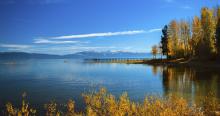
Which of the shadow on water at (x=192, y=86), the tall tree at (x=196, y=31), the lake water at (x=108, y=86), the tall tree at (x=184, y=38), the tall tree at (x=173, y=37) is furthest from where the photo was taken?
the tall tree at (x=173, y=37)

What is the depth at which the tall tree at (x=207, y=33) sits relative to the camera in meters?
77.6

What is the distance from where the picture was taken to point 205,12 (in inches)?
3300

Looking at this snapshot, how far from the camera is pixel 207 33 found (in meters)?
79.9

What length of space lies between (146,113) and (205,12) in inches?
3048

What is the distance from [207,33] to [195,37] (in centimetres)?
1263

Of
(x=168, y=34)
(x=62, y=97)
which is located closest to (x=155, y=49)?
(x=168, y=34)

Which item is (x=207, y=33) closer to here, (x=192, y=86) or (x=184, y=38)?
(x=184, y=38)

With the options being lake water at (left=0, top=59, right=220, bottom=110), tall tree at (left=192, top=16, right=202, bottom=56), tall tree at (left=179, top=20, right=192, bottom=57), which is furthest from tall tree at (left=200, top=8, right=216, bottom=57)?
lake water at (left=0, top=59, right=220, bottom=110)

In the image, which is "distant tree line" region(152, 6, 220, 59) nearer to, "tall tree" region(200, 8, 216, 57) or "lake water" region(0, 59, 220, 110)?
"tall tree" region(200, 8, 216, 57)

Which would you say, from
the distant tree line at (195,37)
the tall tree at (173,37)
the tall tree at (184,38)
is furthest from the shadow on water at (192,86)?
the tall tree at (173,37)

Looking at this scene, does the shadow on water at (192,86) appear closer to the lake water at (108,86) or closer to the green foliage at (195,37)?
the lake water at (108,86)

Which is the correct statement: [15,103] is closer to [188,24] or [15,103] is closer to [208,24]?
[208,24]

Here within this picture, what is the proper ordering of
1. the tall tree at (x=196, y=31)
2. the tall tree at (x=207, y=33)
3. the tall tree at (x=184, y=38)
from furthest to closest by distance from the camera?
the tall tree at (x=184, y=38)
the tall tree at (x=196, y=31)
the tall tree at (x=207, y=33)

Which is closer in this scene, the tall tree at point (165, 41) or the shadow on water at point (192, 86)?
the shadow on water at point (192, 86)
